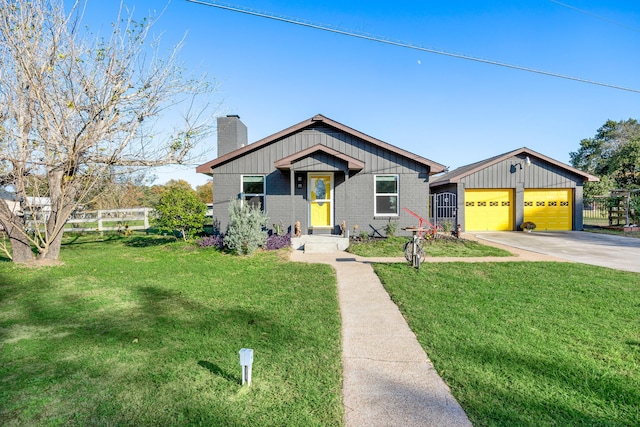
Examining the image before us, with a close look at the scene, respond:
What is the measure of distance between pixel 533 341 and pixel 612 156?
35.5 metres

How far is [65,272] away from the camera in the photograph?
25.6ft

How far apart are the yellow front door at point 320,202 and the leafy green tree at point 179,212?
4009mm

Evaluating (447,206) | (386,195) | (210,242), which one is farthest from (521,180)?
(210,242)

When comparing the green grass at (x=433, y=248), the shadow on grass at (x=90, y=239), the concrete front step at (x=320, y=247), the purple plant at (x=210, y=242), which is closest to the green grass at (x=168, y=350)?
the green grass at (x=433, y=248)

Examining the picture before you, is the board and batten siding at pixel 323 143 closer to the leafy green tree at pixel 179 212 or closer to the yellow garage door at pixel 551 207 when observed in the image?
the leafy green tree at pixel 179 212

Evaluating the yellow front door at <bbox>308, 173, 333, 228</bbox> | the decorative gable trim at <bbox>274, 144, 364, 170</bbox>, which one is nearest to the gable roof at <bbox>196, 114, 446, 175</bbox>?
the decorative gable trim at <bbox>274, 144, 364, 170</bbox>

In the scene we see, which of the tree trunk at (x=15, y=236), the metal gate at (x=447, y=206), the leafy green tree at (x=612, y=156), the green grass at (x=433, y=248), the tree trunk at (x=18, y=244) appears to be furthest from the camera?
the leafy green tree at (x=612, y=156)

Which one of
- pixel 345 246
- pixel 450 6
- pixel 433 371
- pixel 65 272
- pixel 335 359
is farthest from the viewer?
pixel 345 246

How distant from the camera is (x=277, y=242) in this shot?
445 inches

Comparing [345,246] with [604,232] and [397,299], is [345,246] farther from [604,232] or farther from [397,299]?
[604,232]

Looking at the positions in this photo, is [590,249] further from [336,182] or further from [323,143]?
[323,143]

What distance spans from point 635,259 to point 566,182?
9438mm

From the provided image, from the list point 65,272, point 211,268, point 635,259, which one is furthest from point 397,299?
point 635,259

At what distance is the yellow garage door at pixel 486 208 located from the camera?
17609mm
